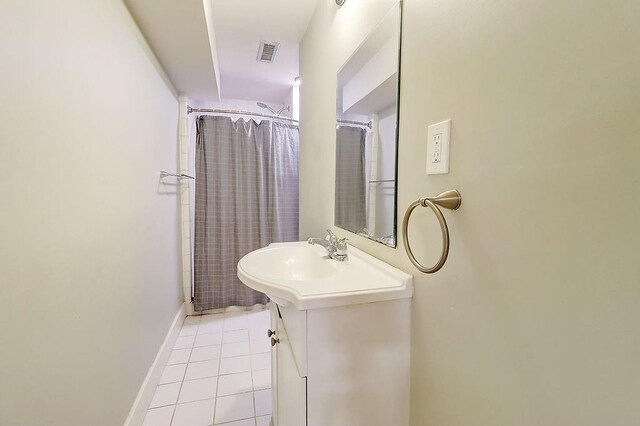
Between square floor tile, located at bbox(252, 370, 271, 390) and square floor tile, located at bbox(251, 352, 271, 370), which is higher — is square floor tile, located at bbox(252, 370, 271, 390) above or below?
below

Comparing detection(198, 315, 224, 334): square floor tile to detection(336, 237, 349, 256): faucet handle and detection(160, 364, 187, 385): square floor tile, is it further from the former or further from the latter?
detection(336, 237, 349, 256): faucet handle

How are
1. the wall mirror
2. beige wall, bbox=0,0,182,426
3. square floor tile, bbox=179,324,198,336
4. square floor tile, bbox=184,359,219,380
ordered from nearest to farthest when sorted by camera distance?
beige wall, bbox=0,0,182,426 → the wall mirror → square floor tile, bbox=184,359,219,380 → square floor tile, bbox=179,324,198,336

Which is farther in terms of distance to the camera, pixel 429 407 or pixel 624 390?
pixel 429 407

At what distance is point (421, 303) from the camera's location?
80cm

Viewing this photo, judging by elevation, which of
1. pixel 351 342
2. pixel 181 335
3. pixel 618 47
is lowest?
pixel 181 335

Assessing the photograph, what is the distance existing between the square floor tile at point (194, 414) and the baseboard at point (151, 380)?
16 cm

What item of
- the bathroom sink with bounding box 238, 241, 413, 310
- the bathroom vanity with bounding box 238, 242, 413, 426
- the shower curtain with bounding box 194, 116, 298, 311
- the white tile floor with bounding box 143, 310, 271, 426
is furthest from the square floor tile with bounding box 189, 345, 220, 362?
the bathroom vanity with bounding box 238, 242, 413, 426

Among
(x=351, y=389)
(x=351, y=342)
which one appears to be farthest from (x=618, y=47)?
(x=351, y=389)

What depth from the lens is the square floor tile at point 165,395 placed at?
154 centimetres

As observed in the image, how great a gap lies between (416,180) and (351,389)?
0.62 m

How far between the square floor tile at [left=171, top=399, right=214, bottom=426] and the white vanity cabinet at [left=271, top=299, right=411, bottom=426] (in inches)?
33.8

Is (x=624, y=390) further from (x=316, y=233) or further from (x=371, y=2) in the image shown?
(x=316, y=233)

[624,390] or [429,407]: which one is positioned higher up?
[624,390]

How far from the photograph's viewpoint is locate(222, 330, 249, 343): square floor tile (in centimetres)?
220
